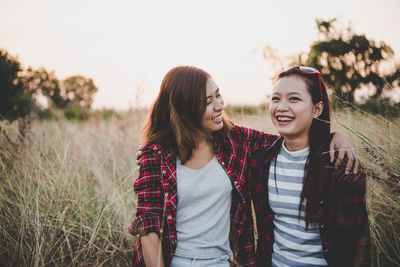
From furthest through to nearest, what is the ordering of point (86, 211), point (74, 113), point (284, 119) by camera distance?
point (74, 113), point (86, 211), point (284, 119)

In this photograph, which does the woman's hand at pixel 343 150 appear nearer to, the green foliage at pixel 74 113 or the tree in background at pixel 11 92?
the tree in background at pixel 11 92

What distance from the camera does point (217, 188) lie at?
5.62 ft

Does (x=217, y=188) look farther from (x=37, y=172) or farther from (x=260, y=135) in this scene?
(x=37, y=172)

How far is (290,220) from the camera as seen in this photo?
A: 63.8 inches

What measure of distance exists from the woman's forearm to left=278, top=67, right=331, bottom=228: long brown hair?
92cm

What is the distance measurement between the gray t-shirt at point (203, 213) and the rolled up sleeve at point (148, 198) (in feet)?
0.49

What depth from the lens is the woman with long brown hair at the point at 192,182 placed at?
64.4 inches

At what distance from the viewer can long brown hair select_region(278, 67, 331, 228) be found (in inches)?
60.6

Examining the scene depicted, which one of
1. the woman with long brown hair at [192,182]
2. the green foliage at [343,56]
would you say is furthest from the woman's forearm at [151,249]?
the green foliage at [343,56]

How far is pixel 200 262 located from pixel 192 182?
0.51m

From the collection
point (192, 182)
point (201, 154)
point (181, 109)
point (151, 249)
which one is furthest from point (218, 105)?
point (151, 249)

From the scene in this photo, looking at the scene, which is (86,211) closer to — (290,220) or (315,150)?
(290,220)

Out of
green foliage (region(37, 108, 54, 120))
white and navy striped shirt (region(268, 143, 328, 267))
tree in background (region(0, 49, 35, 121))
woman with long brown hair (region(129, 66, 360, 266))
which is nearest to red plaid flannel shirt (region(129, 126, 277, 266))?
woman with long brown hair (region(129, 66, 360, 266))

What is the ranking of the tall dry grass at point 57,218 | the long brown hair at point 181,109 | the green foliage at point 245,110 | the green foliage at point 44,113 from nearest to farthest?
1. the long brown hair at point 181,109
2. the tall dry grass at point 57,218
3. the green foliage at point 245,110
4. the green foliage at point 44,113
